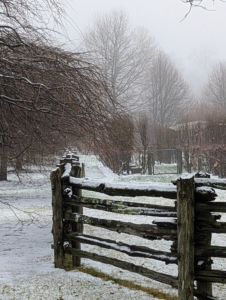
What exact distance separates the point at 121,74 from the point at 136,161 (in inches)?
473

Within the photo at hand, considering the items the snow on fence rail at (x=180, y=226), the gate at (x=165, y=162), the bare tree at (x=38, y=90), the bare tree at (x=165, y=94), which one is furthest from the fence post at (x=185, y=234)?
the bare tree at (x=165, y=94)

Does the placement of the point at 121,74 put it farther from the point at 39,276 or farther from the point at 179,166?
the point at 39,276

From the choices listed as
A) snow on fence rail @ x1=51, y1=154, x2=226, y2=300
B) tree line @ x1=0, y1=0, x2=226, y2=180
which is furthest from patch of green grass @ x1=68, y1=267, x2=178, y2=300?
tree line @ x1=0, y1=0, x2=226, y2=180

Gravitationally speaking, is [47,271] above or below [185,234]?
below

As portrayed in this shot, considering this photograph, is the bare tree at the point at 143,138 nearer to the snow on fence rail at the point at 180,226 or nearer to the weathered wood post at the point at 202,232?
the snow on fence rail at the point at 180,226

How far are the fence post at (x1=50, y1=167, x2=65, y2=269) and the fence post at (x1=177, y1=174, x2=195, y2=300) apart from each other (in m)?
1.92

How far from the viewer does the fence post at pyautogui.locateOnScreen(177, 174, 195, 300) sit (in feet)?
12.4

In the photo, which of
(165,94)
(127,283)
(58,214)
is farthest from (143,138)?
(165,94)

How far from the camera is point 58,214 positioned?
529 centimetres

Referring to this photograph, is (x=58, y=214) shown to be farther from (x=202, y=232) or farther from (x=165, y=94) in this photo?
(x=165, y=94)

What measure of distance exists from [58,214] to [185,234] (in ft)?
6.66

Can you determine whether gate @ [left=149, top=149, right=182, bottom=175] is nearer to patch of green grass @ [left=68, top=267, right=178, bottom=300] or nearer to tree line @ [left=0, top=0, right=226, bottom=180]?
tree line @ [left=0, top=0, right=226, bottom=180]

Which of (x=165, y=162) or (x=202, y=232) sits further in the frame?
(x=165, y=162)

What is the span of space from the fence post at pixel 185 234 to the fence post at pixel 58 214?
192cm
